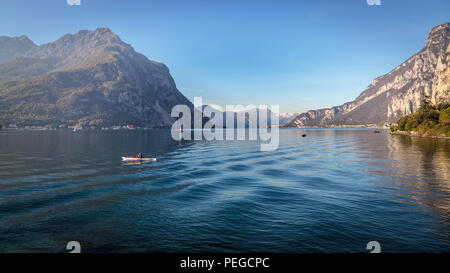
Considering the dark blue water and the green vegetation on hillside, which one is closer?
the dark blue water

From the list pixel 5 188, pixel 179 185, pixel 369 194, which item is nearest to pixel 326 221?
pixel 369 194

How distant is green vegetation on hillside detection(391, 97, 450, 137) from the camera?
130875 mm

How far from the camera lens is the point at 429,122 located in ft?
481

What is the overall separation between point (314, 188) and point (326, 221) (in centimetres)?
1249

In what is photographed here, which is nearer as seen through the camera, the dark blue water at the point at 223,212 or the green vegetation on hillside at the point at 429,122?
the dark blue water at the point at 223,212

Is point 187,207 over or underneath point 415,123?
underneath

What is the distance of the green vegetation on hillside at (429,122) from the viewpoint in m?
131

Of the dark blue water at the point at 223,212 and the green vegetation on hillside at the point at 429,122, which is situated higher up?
the green vegetation on hillside at the point at 429,122

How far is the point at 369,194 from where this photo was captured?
90.2 ft

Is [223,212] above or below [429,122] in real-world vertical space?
below

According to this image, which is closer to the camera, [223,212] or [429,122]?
[223,212]

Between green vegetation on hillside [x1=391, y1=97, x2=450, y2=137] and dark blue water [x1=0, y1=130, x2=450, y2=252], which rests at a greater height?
green vegetation on hillside [x1=391, y1=97, x2=450, y2=137]
